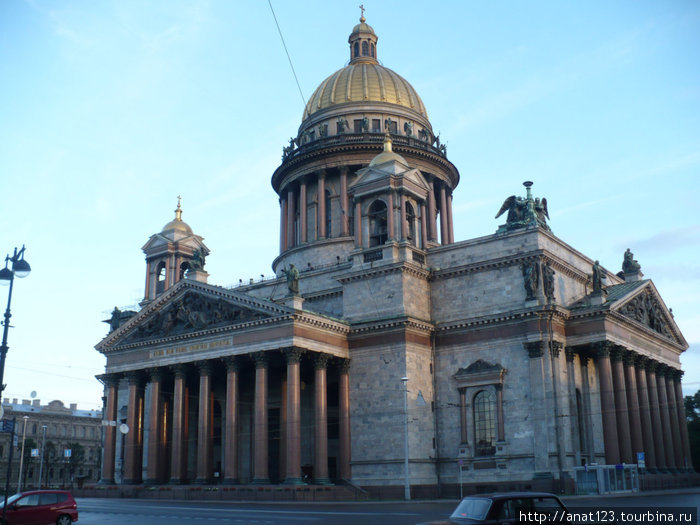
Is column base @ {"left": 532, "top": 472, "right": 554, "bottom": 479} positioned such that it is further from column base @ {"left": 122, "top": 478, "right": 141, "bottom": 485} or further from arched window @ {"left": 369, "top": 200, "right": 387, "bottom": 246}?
column base @ {"left": 122, "top": 478, "right": 141, "bottom": 485}

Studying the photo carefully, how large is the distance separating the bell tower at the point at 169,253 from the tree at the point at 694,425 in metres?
53.0

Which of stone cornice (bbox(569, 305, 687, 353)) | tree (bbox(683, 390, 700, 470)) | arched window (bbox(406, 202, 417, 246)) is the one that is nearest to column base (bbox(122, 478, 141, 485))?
arched window (bbox(406, 202, 417, 246))

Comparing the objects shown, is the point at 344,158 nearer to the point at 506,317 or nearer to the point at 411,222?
the point at 411,222

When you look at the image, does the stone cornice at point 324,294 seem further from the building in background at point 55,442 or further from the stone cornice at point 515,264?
the building in background at point 55,442

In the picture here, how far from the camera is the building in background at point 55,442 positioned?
→ 408 feet

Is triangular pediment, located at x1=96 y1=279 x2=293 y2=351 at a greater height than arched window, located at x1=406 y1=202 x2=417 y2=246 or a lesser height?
lesser

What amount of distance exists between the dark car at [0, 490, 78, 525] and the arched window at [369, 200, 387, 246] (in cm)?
3062

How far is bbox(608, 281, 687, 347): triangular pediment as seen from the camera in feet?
172

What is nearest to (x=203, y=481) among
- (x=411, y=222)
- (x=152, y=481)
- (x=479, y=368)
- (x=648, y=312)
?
(x=152, y=481)

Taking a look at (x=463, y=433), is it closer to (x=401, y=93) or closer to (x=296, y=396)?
(x=296, y=396)

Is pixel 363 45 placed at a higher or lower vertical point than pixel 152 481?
higher

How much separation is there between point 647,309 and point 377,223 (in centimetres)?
2151

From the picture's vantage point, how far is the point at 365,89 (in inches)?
2881

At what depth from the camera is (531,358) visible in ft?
156
